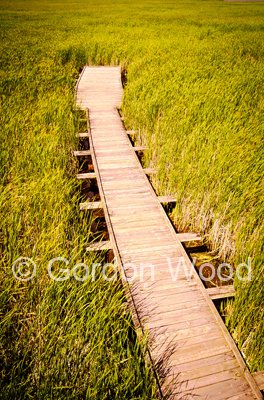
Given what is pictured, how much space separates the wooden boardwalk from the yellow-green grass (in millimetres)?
171

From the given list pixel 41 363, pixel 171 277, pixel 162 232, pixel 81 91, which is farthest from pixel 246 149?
pixel 81 91

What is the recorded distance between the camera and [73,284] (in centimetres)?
184

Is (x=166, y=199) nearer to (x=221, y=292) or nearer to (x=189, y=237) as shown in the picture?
(x=189, y=237)

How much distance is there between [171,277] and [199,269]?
1.93 feet

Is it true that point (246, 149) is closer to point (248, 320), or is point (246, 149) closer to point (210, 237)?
point (210, 237)

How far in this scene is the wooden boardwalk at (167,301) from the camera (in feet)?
5.53

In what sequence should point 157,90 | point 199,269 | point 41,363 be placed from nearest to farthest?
point 41,363 < point 199,269 < point 157,90

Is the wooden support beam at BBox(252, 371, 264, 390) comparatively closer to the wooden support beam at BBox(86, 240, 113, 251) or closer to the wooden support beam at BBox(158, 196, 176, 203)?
the wooden support beam at BBox(86, 240, 113, 251)

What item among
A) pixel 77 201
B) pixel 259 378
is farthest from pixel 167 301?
pixel 77 201

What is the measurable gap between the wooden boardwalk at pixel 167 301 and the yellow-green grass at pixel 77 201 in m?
0.17

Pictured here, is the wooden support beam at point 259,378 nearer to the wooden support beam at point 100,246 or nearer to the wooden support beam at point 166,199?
the wooden support beam at point 100,246

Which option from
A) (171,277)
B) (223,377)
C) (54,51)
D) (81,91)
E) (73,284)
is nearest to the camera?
(223,377)

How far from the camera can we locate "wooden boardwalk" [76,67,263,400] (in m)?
1.69

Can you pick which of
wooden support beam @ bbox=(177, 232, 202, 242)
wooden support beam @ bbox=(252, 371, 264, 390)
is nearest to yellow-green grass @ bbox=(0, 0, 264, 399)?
wooden support beam @ bbox=(252, 371, 264, 390)
